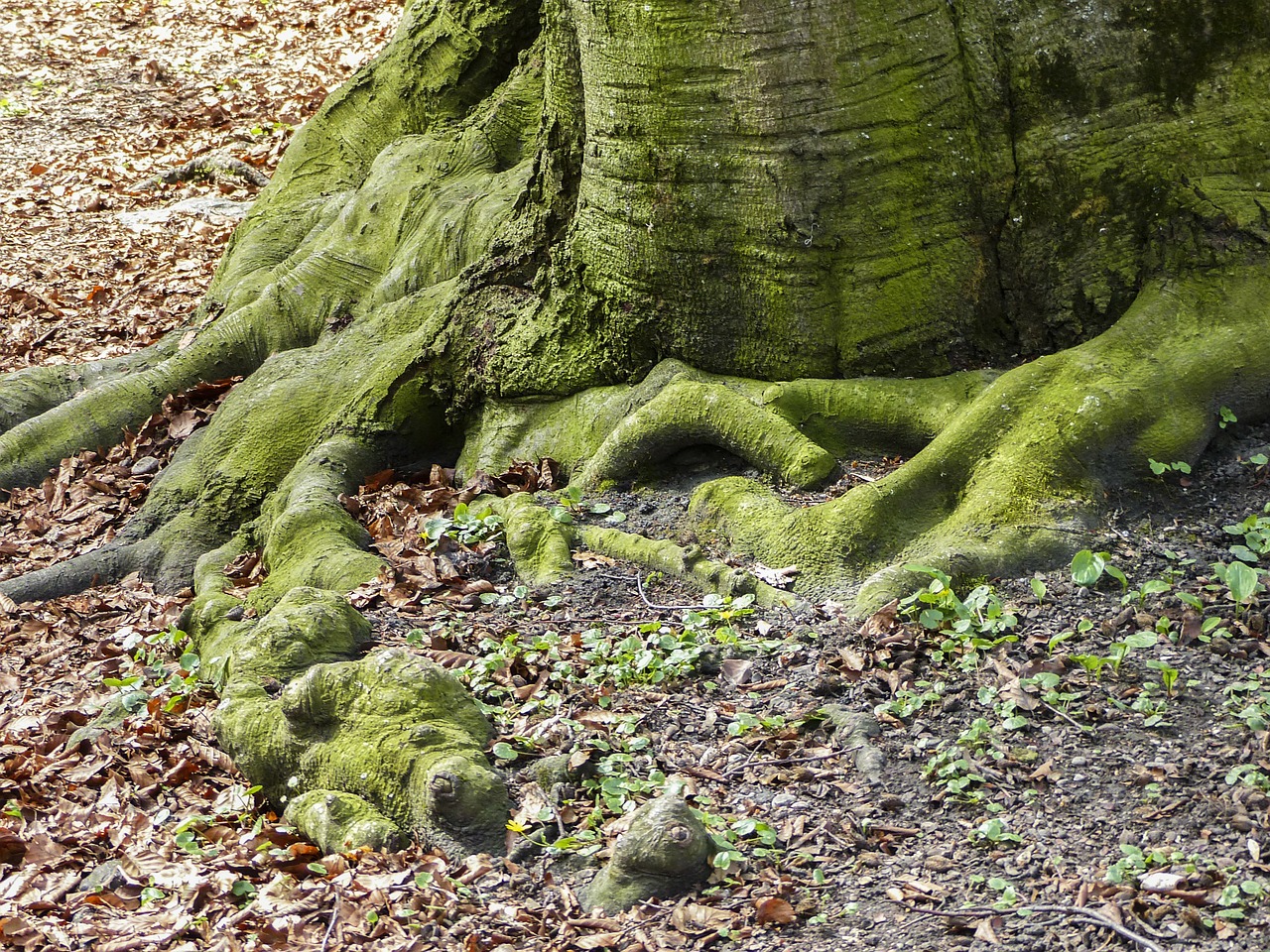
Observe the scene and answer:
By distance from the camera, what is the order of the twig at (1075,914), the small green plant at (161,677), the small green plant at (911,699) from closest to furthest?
the twig at (1075,914) < the small green plant at (911,699) < the small green plant at (161,677)

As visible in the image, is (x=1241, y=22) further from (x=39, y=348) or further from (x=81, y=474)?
(x=39, y=348)

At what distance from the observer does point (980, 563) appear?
429cm

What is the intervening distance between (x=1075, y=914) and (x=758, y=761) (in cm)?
110

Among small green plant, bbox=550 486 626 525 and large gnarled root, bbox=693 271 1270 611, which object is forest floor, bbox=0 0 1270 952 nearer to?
small green plant, bbox=550 486 626 525

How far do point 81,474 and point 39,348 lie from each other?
2880mm

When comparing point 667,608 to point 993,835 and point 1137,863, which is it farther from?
point 1137,863

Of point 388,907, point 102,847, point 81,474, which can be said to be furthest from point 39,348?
point 388,907

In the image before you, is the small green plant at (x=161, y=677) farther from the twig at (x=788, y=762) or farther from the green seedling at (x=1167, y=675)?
the green seedling at (x=1167, y=675)

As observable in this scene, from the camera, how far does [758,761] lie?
3.70 m

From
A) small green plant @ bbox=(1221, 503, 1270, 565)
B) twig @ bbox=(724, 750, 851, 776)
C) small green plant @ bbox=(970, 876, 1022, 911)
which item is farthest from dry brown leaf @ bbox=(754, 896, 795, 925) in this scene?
small green plant @ bbox=(1221, 503, 1270, 565)

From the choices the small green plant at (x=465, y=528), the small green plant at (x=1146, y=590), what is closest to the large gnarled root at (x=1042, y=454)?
the small green plant at (x=1146, y=590)

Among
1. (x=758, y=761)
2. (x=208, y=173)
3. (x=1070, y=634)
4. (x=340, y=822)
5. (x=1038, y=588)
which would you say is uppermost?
(x=208, y=173)

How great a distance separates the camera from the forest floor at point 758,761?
3.06 meters

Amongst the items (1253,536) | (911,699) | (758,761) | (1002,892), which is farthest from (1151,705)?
(758,761)
